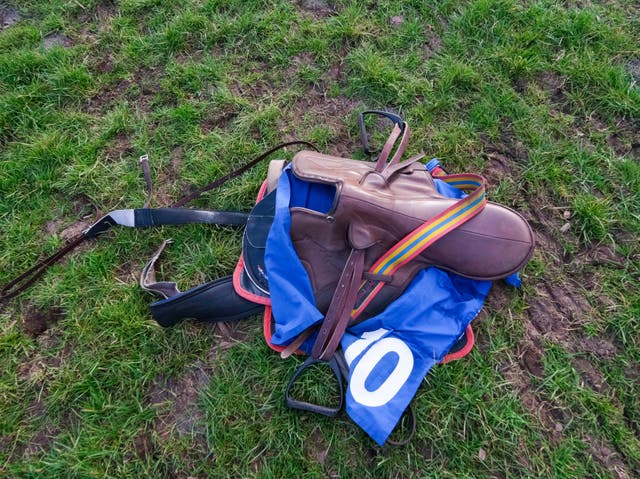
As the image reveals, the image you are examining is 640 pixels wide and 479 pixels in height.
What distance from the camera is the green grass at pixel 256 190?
7.52ft

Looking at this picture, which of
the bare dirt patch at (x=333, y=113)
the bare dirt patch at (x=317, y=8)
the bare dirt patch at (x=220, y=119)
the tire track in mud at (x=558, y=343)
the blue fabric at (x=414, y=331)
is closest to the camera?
the blue fabric at (x=414, y=331)

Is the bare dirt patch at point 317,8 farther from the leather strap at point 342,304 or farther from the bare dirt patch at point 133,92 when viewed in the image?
the leather strap at point 342,304

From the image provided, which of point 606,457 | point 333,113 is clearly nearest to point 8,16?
point 333,113

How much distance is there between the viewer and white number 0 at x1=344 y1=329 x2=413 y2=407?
218 cm

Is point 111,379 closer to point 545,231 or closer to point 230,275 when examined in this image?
point 230,275

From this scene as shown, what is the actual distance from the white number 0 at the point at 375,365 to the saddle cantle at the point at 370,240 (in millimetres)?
124

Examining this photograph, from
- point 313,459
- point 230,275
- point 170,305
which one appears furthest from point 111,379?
point 313,459

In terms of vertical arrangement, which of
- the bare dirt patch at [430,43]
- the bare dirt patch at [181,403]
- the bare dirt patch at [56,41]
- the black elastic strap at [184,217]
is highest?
the bare dirt patch at [430,43]

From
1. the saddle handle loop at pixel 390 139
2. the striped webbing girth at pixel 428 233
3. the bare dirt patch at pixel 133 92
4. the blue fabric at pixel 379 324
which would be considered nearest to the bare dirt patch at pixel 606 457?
the blue fabric at pixel 379 324

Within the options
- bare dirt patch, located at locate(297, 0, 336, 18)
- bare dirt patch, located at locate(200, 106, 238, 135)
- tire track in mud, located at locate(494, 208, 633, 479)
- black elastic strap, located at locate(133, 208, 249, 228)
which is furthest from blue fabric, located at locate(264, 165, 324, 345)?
bare dirt patch, located at locate(297, 0, 336, 18)

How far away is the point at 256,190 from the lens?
2828 millimetres

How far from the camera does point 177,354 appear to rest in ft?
8.16

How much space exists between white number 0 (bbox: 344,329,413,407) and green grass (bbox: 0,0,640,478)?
239mm

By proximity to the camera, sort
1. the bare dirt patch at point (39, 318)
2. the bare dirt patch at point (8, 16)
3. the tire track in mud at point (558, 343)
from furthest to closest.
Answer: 1. the bare dirt patch at point (8, 16)
2. the bare dirt patch at point (39, 318)
3. the tire track in mud at point (558, 343)
